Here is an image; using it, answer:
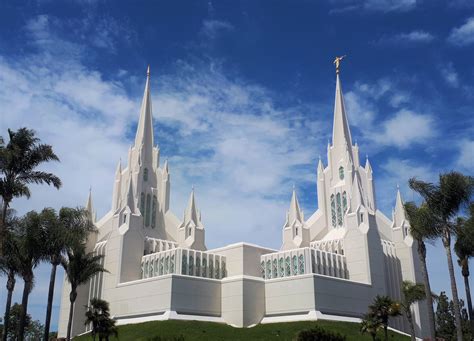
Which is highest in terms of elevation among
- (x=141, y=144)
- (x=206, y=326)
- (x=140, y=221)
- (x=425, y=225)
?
(x=141, y=144)

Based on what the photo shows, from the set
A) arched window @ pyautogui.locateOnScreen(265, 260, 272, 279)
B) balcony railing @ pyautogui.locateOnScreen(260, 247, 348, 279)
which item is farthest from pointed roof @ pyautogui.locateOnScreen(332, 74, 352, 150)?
arched window @ pyautogui.locateOnScreen(265, 260, 272, 279)

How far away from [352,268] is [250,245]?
10.8m

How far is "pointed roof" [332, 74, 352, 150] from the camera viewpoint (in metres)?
69.7

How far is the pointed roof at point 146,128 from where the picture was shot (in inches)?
2672

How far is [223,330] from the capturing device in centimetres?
4516

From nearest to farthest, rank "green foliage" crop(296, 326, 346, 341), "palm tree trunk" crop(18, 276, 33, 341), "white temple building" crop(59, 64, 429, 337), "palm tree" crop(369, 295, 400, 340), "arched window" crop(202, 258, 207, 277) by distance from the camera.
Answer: "green foliage" crop(296, 326, 346, 341) → "palm tree trunk" crop(18, 276, 33, 341) → "palm tree" crop(369, 295, 400, 340) → "white temple building" crop(59, 64, 429, 337) → "arched window" crop(202, 258, 207, 277)

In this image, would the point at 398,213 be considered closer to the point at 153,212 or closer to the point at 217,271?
the point at 217,271

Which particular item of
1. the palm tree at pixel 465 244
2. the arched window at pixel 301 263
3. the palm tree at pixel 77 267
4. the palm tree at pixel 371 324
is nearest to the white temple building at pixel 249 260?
the arched window at pixel 301 263

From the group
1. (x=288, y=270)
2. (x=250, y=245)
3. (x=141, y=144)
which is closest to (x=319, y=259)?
(x=288, y=270)

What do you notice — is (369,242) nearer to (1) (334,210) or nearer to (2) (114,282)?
(1) (334,210)

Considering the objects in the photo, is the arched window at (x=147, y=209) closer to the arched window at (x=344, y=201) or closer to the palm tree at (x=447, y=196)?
the arched window at (x=344, y=201)

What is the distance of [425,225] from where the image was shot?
30688 mm

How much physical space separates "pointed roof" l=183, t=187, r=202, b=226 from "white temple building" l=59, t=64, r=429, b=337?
5.6 inches

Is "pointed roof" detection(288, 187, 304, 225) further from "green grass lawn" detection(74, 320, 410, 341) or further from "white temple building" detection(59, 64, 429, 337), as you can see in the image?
"green grass lawn" detection(74, 320, 410, 341)
